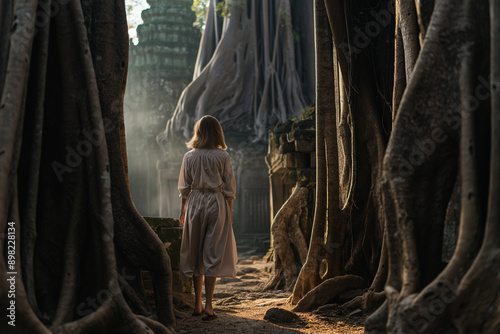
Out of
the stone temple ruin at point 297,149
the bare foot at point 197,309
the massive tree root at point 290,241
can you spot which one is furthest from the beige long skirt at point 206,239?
the stone temple ruin at point 297,149

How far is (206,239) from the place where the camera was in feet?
11.8

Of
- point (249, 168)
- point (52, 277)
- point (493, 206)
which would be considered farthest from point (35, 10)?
point (249, 168)

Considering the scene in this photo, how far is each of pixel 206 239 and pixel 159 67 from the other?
16673 millimetres

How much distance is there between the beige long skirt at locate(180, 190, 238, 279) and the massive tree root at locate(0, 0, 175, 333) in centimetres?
61

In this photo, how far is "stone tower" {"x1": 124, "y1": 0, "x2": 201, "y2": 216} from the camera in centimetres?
1919

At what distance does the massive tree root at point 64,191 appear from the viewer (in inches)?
91.9

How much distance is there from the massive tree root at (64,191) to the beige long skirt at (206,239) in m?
0.61

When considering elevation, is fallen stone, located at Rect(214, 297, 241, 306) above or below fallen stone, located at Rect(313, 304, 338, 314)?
below

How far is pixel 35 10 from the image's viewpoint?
2.49 metres

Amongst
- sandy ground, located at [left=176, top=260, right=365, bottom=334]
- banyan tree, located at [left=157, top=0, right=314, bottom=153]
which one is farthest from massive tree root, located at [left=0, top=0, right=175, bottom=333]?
banyan tree, located at [left=157, top=0, right=314, bottom=153]

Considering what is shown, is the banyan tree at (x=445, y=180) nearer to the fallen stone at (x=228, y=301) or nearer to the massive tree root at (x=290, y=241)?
the fallen stone at (x=228, y=301)

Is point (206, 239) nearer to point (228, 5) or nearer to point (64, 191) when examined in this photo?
point (64, 191)

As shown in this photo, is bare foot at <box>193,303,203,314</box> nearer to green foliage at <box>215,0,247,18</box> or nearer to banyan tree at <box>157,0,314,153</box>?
banyan tree at <box>157,0,314,153</box>

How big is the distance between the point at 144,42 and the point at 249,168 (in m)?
10.2
